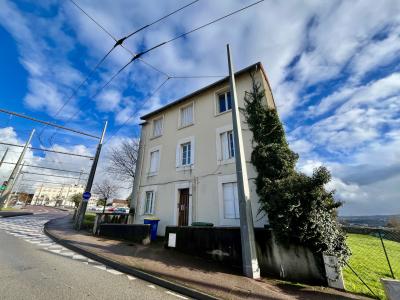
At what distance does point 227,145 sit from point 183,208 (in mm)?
4515

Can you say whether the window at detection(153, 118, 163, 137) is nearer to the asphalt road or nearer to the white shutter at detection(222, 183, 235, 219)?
the white shutter at detection(222, 183, 235, 219)

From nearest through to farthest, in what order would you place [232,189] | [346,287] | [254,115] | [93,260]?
[346,287], [93,260], [254,115], [232,189]

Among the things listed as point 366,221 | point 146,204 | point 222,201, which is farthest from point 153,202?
point 366,221

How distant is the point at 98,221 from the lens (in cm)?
1243

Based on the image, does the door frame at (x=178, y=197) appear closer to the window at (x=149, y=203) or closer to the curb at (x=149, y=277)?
the window at (x=149, y=203)

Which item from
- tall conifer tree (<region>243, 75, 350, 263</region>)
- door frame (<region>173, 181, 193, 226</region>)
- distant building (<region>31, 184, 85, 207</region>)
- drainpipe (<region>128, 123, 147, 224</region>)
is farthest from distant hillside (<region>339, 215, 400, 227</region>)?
distant building (<region>31, 184, 85, 207</region>)

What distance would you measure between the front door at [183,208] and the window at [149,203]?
7.71ft

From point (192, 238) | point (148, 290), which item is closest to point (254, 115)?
point (192, 238)

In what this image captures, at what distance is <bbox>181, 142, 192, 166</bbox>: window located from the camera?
41.2ft

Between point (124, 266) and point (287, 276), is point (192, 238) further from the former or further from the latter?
point (287, 276)

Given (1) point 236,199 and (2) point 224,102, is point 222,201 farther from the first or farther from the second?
(2) point 224,102

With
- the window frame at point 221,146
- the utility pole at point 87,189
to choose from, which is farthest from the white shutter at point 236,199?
the utility pole at point 87,189

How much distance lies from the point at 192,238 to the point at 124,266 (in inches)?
108

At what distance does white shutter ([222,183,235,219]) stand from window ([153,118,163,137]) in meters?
7.47
